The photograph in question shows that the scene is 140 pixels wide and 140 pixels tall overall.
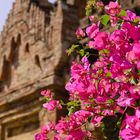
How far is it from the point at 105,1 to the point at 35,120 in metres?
3.32

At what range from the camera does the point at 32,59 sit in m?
8.77

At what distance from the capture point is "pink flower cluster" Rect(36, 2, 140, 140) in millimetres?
2551

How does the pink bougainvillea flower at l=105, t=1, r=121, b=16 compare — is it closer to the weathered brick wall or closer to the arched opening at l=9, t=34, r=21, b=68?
the weathered brick wall

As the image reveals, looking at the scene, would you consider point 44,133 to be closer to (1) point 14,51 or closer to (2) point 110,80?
(2) point 110,80

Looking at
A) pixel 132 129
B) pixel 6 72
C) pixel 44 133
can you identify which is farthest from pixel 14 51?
pixel 132 129

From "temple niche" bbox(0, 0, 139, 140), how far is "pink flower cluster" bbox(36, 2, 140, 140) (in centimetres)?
401

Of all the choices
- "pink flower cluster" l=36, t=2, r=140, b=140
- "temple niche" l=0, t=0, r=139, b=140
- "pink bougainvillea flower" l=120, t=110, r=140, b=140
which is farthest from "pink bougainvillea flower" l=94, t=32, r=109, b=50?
"temple niche" l=0, t=0, r=139, b=140

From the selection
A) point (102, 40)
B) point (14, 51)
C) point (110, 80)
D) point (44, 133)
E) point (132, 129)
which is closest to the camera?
point (132, 129)

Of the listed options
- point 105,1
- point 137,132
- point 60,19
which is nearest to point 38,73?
point 60,19

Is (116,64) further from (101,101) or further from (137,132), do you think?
(137,132)

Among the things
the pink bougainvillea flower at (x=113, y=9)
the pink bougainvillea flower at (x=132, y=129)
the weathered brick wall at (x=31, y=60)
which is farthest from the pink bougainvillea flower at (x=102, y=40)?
the weathered brick wall at (x=31, y=60)

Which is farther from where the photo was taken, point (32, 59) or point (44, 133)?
point (32, 59)

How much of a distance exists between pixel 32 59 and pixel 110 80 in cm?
587

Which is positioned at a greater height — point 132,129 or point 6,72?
point 6,72
